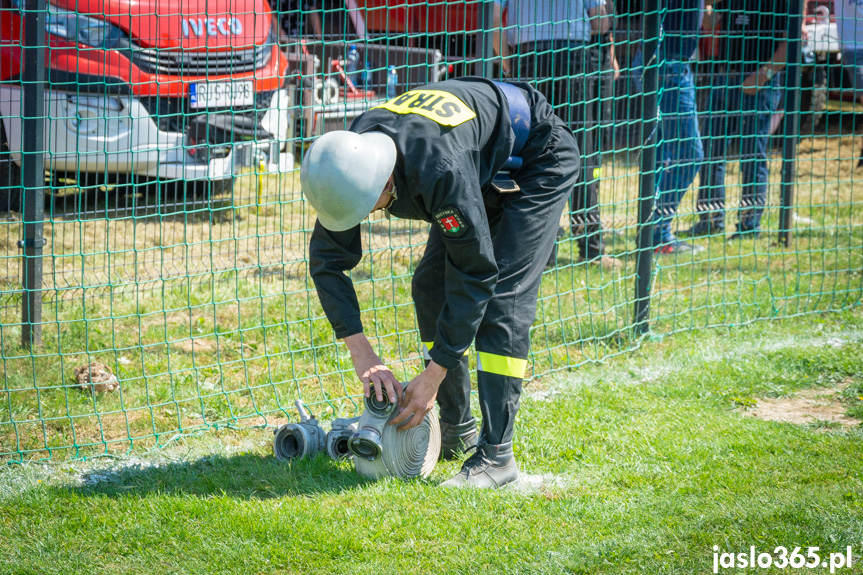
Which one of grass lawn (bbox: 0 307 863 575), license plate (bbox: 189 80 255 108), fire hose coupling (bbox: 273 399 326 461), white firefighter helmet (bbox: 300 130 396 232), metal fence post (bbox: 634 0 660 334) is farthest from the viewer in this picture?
license plate (bbox: 189 80 255 108)

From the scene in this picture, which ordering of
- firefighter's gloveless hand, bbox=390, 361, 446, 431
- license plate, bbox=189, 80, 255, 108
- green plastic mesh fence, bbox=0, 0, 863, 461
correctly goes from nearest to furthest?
firefighter's gloveless hand, bbox=390, 361, 446, 431, green plastic mesh fence, bbox=0, 0, 863, 461, license plate, bbox=189, 80, 255, 108

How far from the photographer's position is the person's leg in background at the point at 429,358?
11.9 ft

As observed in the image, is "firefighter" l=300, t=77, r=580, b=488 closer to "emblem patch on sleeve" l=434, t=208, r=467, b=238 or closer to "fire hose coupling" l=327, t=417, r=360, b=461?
"emblem patch on sleeve" l=434, t=208, r=467, b=238

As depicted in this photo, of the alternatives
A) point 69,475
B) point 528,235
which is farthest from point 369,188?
point 69,475

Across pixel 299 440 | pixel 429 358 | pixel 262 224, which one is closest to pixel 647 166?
pixel 429 358

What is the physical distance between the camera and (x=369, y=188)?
112 inches

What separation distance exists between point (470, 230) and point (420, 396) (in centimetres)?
72

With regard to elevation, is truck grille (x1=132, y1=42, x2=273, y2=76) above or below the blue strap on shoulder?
above

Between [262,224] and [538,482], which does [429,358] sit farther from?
[262,224]

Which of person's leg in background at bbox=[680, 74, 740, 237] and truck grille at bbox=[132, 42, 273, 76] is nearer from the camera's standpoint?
truck grille at bbox=[132, 42, 273, 76]

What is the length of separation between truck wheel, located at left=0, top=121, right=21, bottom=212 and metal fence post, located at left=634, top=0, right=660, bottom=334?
3.82 m

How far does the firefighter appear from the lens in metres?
2.88

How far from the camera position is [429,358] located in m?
3.68

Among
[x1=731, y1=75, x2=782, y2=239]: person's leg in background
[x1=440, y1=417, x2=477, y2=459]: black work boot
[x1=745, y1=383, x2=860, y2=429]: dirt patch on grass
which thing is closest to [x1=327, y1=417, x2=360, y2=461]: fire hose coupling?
[x1=440, y1=417, x2=477, y2=459]: black work boot
